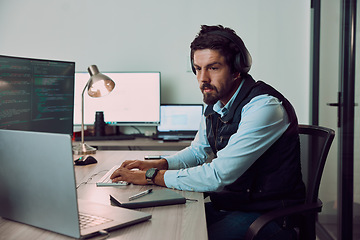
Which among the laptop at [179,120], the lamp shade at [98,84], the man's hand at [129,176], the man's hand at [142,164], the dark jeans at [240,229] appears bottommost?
the dark jeans at [240,229]

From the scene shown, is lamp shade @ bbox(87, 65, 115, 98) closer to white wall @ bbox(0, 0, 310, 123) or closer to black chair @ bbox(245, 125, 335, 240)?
black chair @ bbox(245, 125, 335, 240)

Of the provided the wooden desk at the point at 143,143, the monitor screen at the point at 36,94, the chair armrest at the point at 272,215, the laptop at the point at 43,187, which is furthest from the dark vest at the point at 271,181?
the wooden desk at the point at 143,143

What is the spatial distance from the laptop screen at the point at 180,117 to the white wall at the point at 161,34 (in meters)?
0.20

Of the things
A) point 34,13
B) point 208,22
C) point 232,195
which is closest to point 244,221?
point 232,195

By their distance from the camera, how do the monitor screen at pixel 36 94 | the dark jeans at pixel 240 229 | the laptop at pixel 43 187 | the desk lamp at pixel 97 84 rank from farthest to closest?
the desk lamp at pixel 97 84 → the monitor screen at pixel 36 94 → the dark jeans at pixel 240 229 → the laptop at pixel 43 187

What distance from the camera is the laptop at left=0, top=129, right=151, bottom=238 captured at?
2.72ft

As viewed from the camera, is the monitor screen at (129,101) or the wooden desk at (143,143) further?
the monitor screen at (129,101)

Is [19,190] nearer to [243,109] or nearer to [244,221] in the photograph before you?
[244,221]

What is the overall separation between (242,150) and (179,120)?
1.88 m

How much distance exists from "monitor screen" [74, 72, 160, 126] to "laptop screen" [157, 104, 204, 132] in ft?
0.21

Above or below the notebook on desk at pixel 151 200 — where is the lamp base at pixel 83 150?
above

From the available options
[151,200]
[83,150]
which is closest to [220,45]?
[151,200]

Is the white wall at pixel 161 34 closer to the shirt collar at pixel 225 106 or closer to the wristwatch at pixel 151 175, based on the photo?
the shirt collar at pixel 225 106

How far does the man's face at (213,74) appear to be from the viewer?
1.62 metres
